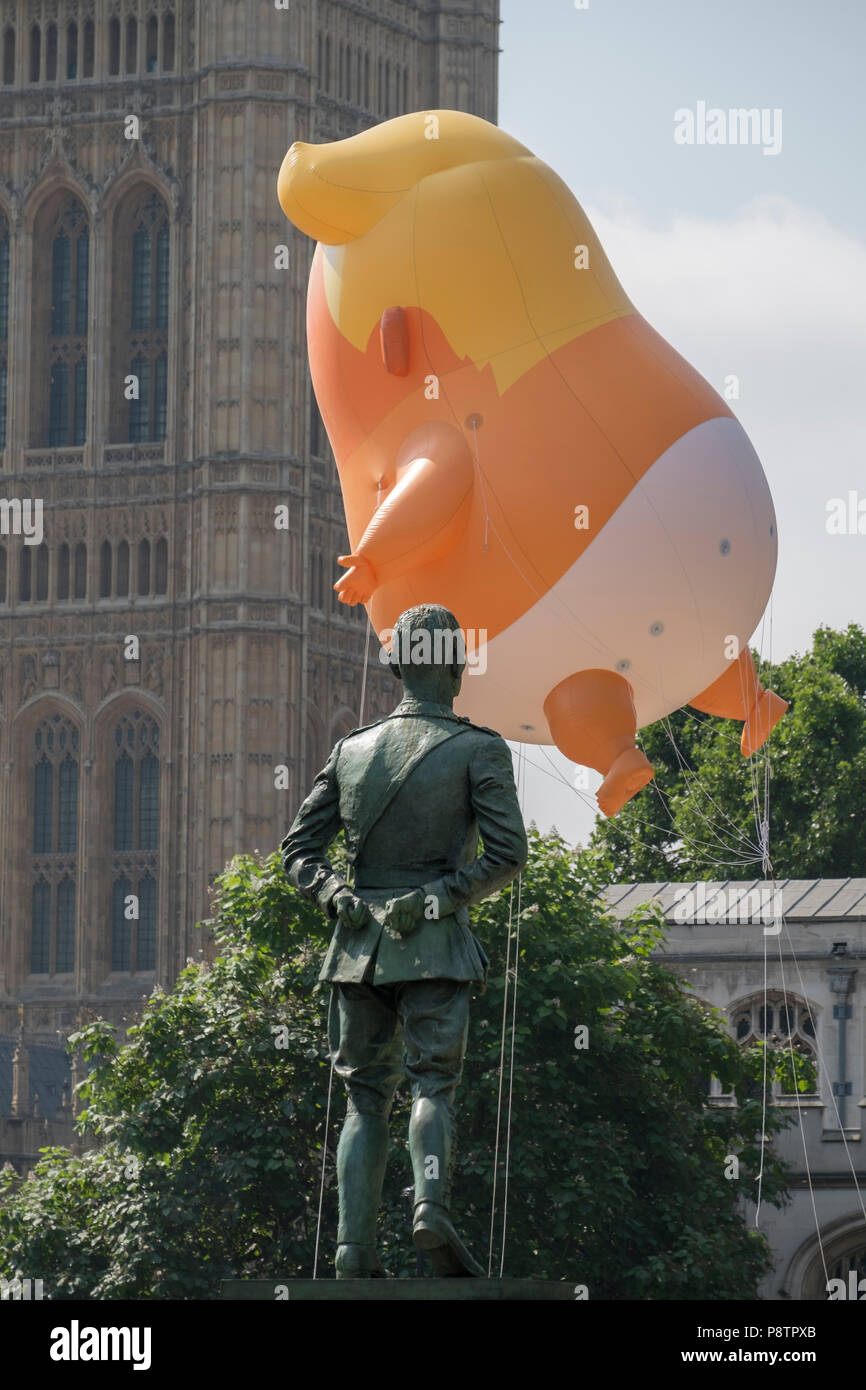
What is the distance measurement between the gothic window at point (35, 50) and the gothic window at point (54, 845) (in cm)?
1677

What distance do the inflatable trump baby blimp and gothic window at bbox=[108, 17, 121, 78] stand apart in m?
62.2

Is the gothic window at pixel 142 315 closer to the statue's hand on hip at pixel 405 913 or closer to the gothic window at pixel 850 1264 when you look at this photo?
the gothic window at pixel 850 1264

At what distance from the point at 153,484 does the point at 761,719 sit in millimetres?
58050

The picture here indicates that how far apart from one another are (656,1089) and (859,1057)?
966cm

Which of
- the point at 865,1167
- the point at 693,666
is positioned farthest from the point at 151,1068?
the point at 693,666

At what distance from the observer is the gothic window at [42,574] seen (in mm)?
78938

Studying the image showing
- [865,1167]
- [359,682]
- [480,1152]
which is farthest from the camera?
[359,682]

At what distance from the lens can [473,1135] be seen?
3325cm

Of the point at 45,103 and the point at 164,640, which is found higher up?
the point at 45,103

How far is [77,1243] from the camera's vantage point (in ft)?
115

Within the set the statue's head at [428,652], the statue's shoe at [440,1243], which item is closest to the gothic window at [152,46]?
the statue's head at [428,652]

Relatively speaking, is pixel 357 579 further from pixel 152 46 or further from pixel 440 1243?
pixel 152 46
